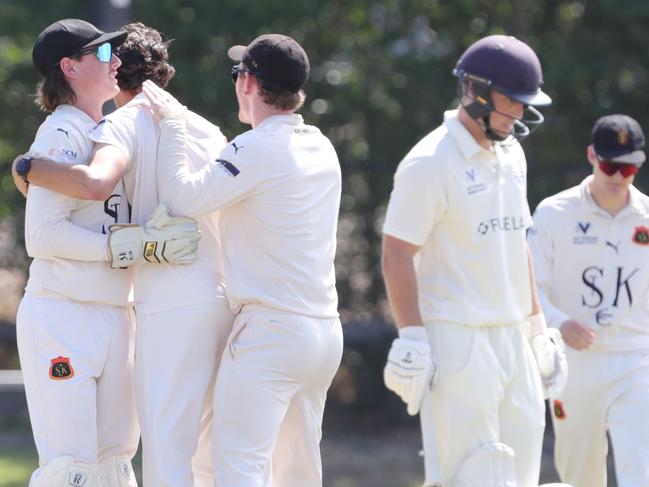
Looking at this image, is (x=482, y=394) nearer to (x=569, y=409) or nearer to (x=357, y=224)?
(x=569, y=409)

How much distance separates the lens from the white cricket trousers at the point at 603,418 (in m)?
6.27

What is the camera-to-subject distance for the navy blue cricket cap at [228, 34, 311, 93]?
16.4 ft

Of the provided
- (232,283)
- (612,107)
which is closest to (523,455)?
(232,283)

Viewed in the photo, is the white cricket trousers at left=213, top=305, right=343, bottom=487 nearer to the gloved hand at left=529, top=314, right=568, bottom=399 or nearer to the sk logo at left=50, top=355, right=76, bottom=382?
the sk logo at left=50, top=355, right=76, bottom=382

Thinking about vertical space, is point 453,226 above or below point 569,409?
above

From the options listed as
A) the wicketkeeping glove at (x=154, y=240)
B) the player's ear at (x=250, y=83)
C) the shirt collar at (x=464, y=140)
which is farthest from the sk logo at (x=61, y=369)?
the shirt collar at (x=464, y=140)

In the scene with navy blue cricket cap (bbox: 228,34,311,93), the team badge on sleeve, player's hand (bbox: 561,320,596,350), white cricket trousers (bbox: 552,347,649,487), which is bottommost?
white cricket trousers (bbox: 552,347,649,487)

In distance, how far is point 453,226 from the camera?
534 centimetres

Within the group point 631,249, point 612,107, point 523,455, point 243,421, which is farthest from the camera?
point 612,107

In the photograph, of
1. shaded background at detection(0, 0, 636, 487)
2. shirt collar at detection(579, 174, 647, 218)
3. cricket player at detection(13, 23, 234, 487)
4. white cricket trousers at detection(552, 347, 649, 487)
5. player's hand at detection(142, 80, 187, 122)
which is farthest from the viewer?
shaded background at detection(0, 0, 636, 487)

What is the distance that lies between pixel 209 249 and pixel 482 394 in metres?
1.18

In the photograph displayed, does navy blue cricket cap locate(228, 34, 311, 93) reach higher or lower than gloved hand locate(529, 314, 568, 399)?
higher

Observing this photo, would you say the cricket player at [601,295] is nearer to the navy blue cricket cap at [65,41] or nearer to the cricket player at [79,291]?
the cricket player at [79,291]

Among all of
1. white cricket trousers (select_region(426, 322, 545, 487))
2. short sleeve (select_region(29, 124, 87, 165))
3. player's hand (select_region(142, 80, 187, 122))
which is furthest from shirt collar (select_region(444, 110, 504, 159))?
short sleeve (select_region(29, 124, 87, 165))
